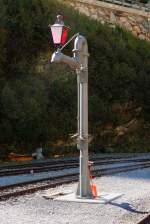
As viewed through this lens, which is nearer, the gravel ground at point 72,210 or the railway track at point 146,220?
the railway track at point 146,220

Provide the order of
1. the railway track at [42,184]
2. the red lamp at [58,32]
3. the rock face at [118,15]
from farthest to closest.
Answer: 1. the rock face at [118,15]
2. the railway track at [42,184]
3. the red lamp at [58,32]

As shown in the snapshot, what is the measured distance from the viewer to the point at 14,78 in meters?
30.2

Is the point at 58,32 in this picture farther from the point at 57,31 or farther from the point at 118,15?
the point at 118,15

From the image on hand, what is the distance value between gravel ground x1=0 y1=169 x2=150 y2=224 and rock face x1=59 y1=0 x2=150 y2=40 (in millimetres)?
29583

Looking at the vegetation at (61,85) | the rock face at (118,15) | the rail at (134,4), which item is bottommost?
the vegetation at (61,85)

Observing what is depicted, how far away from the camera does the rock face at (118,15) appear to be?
41188 mm

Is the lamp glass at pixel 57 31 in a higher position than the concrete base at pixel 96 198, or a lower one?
higher

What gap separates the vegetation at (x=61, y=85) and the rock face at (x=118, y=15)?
1.59m

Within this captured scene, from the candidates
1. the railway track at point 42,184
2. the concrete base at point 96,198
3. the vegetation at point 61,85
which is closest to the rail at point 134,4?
the vegetation at point 61,85

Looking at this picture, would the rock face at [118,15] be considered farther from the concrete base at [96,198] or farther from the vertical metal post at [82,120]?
the concrete base at [96,198]

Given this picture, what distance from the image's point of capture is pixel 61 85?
30.9m

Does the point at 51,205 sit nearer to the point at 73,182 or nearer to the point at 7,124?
the point at 73,182

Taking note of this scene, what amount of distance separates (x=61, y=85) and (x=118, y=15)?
47.4 feet

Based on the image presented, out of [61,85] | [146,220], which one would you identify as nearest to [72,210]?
[146,220]
